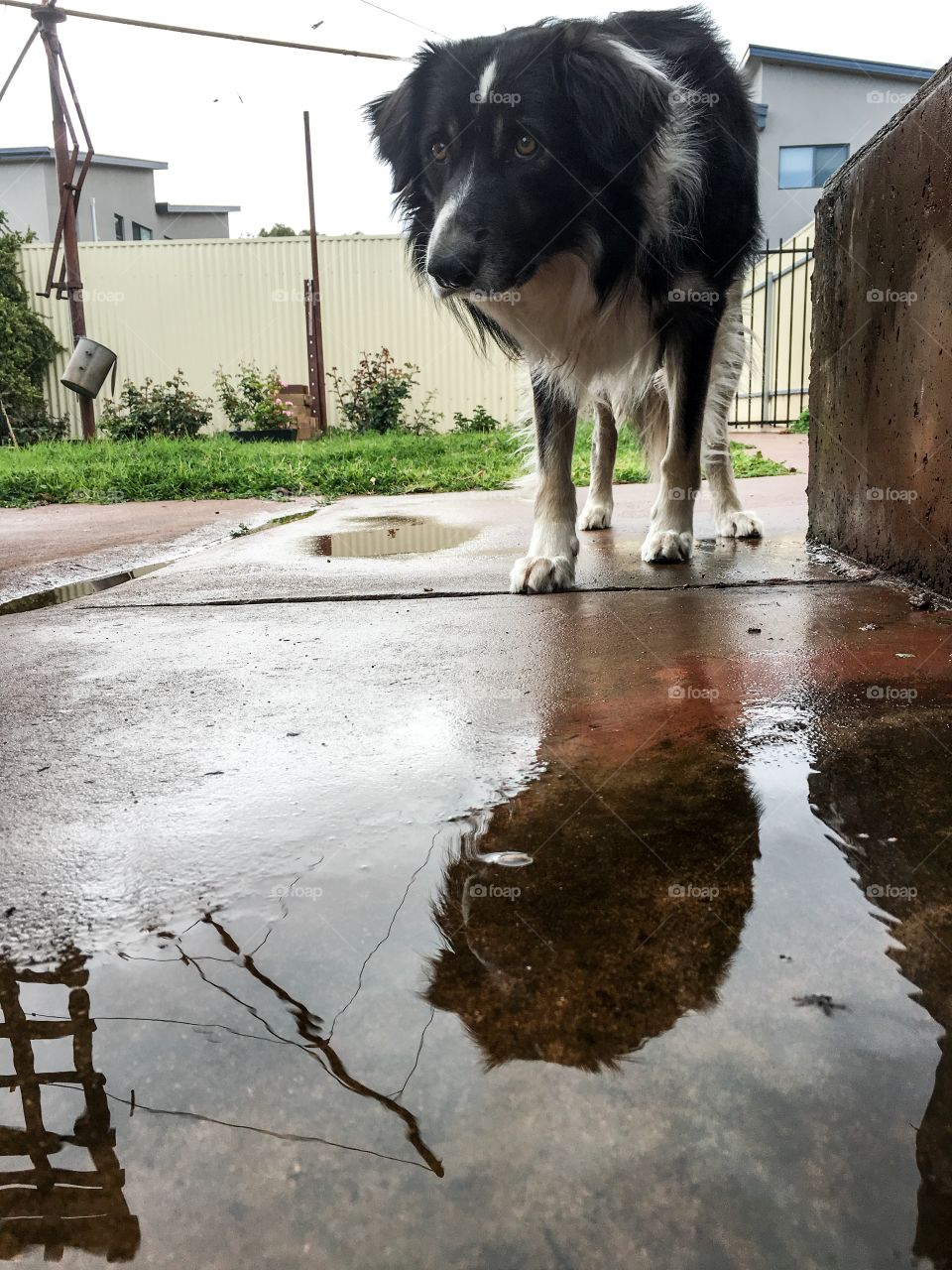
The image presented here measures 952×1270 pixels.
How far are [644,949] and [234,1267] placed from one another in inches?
15.3

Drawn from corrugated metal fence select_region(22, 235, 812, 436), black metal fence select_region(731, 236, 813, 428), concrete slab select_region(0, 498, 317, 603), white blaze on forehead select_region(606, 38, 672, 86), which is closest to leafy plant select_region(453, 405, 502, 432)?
corrugated metal fence select_region(22, 235, 812, 436)

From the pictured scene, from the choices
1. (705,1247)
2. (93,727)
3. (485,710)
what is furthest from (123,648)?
(705,1247)

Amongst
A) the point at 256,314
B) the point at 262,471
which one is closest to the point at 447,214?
the point at 262,471

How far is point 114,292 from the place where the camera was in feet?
45.0

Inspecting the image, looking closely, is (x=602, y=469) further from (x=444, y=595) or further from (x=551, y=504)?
(x=444, y=595)

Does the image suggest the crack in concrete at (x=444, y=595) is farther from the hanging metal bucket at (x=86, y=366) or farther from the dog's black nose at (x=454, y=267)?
the hanging metal bucket at (x=86, y=366)

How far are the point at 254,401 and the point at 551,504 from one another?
10182mm

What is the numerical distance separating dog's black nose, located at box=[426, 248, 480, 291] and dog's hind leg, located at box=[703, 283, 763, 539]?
119 centimetres

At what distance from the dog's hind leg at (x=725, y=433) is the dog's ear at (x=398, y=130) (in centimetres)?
116

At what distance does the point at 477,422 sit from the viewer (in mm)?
13055

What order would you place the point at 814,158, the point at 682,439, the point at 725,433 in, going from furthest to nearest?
the point at 814,158
the point at 725,433
the point at 682,439

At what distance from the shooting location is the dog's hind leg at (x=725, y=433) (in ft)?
11.0

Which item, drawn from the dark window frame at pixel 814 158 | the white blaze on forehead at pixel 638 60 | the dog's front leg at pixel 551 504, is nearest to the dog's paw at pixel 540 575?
the dog's front leg at pixel 551 504

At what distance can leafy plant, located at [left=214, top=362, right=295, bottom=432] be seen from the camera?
11680 mm
